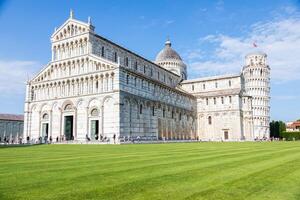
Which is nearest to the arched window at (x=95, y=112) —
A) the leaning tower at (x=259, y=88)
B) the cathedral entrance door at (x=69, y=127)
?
the cathedral entrance door at (x=69, y=127)

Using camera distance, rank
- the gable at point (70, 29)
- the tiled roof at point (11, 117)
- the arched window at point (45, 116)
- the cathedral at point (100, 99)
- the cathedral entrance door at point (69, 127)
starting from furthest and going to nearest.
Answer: the tiled roof at point (11, 117)
the arched window at point (45, 116)
the cathedral entrance door at point (69, 127)
the gable at point (70, 29)
the cathedral at point (100, 99)

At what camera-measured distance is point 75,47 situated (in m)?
51.4

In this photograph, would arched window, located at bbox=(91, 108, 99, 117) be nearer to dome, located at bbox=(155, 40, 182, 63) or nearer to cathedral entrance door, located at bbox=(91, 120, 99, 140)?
cathedral entrance door, located at bbox=(91, 120, 99, 140)

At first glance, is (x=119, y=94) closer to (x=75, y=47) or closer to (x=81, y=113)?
(x=81, y=113)

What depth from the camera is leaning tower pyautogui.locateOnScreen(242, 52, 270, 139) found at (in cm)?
9350

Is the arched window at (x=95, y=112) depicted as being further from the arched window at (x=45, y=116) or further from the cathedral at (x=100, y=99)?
the arched window at (x=45, y=116)

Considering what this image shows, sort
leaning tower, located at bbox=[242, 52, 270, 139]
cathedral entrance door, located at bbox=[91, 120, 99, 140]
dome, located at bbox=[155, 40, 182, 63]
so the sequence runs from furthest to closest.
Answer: leaning tower, located at bbox=[242, 52, 270, 139] < dome, located at bbox=[155, 40, 182, 63] < cathedral entrance door, located at bbox=[91, 120, 99, 140]

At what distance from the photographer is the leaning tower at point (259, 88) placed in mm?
93500

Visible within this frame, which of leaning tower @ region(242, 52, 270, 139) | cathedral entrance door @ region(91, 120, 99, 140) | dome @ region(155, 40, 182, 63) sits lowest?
cathedral entrance door @ region(91, 120, 99, 140)

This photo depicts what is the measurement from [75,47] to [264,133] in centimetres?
6688

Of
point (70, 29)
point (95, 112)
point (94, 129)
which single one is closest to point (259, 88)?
point (95, 112)

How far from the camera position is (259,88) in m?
93.9

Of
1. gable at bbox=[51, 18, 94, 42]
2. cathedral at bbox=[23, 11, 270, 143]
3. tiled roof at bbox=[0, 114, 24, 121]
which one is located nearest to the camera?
cathedral at bbox=[23, 11, 270, 143]

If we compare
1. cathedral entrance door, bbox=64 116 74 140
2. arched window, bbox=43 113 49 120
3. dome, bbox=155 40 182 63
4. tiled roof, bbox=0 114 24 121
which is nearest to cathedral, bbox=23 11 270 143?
cathedral entrance door, bbox=64 116 74 140
